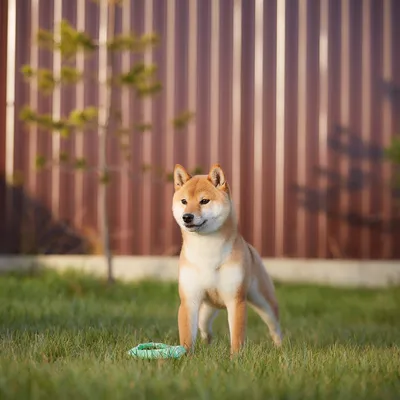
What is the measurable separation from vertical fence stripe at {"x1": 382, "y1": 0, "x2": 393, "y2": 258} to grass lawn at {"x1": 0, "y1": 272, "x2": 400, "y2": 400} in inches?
59.4

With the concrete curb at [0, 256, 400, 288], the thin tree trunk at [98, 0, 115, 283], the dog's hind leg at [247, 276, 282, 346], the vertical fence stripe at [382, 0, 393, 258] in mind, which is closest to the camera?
the dog's hind leg at [247, 276, 282, 346]

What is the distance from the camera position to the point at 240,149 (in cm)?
797

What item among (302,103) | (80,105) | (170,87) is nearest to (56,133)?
(80,105)

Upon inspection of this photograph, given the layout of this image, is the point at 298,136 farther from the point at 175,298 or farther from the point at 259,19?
the point at 175,298

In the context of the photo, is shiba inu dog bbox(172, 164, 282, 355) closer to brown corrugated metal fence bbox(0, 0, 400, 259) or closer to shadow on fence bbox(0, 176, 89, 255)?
brown corrugated metal fence bbox(0, 0, 400, 259)

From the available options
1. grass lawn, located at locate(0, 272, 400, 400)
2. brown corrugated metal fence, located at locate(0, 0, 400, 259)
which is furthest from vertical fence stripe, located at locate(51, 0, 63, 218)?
grass lawn, located at locate(0, 272, 400, 400)

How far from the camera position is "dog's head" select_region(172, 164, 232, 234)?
3.56 metres

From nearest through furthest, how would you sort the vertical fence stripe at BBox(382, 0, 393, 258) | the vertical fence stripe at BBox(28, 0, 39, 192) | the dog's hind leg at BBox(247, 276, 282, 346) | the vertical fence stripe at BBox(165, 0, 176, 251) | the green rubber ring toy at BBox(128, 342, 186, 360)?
the green rubber ring toy at BBox(128, 342, 186, 360) < the dog's hind leg at BBox(247, 276, 282, 346) < the vertical fence stripe at BBox(382, 0, 393, 258) < the vertical fence stripe at BBox(165, 0, 176, 251) < the vertical fence stripe at BBox(28, 0, 39, 192)

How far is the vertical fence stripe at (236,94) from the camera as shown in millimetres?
7961

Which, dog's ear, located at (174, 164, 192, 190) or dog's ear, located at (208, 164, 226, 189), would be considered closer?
dog's ear, located at (208, 164, 226, 189)

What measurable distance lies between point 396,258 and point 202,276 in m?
4.64

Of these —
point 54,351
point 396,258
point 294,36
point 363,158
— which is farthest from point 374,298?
point 54,351

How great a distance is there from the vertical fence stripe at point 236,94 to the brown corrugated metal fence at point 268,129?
0.01 meters

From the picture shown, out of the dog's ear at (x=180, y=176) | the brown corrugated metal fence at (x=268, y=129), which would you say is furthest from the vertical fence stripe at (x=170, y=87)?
the dog's ear at (x=180, y=176)
